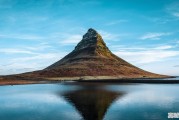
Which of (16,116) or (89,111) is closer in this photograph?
(16,116)

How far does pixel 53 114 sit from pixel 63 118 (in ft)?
12.5

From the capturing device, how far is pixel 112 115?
112ft

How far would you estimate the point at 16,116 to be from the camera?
1387 inches

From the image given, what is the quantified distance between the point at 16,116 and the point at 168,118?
65.2 feet

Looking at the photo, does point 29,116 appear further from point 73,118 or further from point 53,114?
point 73,118

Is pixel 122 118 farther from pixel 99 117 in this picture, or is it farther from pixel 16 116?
pixel 16 116

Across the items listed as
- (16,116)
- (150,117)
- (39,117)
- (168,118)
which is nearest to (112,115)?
(150,117)

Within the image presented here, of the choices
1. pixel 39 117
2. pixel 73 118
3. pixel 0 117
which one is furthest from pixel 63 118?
pixel 0 117

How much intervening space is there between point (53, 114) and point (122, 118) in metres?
9.93

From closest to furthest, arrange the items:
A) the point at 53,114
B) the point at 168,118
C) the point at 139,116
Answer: the point at 168,118, the point at 139,116, the point at 53,114

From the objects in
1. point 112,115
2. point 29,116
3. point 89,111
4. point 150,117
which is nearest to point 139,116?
point 150,117

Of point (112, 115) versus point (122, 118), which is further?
point (112, 115)

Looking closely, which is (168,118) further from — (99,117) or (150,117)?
(99,117)

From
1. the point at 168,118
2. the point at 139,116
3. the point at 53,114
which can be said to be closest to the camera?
the point at 168,118
